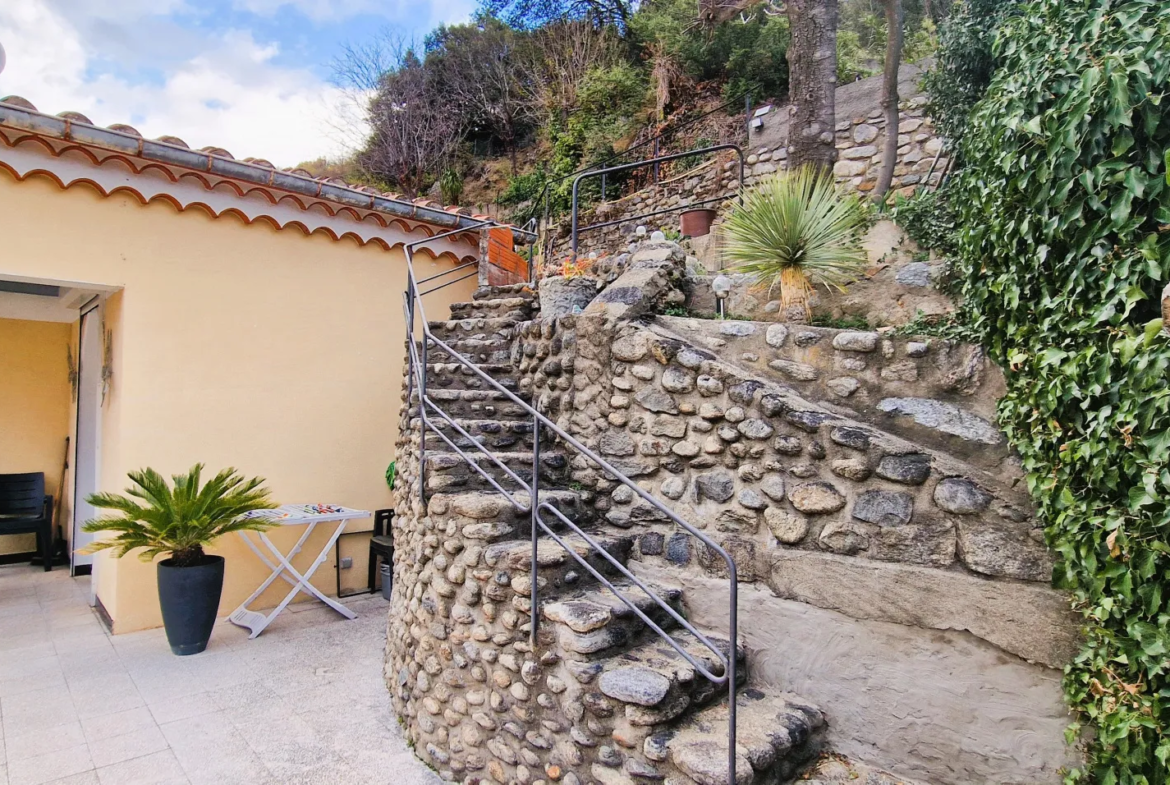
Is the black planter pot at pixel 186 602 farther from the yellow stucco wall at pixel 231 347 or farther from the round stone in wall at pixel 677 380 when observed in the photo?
the round stone in wall at pixel 677 380

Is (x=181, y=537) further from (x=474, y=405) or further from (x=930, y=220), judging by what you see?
(x=930, y=220)

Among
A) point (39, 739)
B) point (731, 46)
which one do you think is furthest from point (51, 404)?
point (731, 46)

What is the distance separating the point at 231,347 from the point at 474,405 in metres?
2.19

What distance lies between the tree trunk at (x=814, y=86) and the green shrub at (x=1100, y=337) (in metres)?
2.38

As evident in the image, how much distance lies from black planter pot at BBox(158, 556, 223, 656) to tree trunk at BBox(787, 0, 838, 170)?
195 inches

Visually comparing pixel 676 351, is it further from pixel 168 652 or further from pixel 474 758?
pixel 168 652

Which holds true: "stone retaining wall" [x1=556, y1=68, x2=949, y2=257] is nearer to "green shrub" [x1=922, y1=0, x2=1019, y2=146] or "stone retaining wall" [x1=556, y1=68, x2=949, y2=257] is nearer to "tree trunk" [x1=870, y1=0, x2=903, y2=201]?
"tree trunk" [x1=870, y1=0, x2=903, y2=201]

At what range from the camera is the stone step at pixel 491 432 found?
3.88 m

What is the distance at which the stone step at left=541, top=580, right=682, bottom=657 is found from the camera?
8.20ft

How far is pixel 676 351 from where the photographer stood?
319cm

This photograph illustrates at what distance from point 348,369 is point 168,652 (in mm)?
2463

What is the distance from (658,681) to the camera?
233cm

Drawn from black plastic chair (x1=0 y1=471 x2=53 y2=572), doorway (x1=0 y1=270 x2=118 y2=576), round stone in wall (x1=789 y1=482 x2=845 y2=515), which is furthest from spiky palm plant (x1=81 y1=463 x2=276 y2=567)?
round stone in wall (x1=789 y1=482 x2=845 y2=515)

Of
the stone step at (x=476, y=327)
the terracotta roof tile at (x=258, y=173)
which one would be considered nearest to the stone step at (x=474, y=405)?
the stone step at (x=476, y=327)
